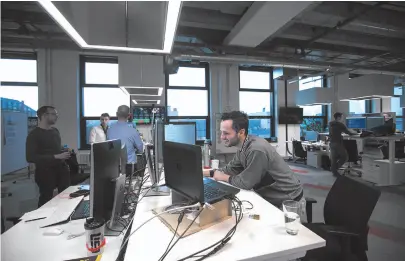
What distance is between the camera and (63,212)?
148cm

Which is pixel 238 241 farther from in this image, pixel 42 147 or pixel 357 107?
pixel 357 107

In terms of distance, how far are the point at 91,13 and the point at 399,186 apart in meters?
5.62

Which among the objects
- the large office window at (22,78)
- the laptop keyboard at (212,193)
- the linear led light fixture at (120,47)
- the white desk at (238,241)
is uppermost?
the large office window at (22,78)

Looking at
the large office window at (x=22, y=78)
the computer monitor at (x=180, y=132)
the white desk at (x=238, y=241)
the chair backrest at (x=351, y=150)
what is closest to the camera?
the white desk at (x=238, y=241)

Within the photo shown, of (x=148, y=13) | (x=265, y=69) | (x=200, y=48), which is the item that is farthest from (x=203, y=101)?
(x=148, y=13)

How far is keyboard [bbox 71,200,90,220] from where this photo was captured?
1402 millimetres

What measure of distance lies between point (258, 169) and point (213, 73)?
17.0 feet

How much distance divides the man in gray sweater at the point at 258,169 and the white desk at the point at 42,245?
0.99 m

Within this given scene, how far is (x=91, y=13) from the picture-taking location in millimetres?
1327

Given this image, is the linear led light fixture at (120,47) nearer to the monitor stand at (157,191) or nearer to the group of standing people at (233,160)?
the group of standing people at (233,160)

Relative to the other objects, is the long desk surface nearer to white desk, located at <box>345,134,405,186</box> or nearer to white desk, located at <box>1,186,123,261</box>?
white desk, located at <box>1,186,123,261</box>

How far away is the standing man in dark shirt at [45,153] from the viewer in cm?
261

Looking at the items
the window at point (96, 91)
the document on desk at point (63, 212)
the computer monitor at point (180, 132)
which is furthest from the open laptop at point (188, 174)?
the window at point (96, 91)

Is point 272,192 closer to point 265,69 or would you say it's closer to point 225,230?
point 225,230
